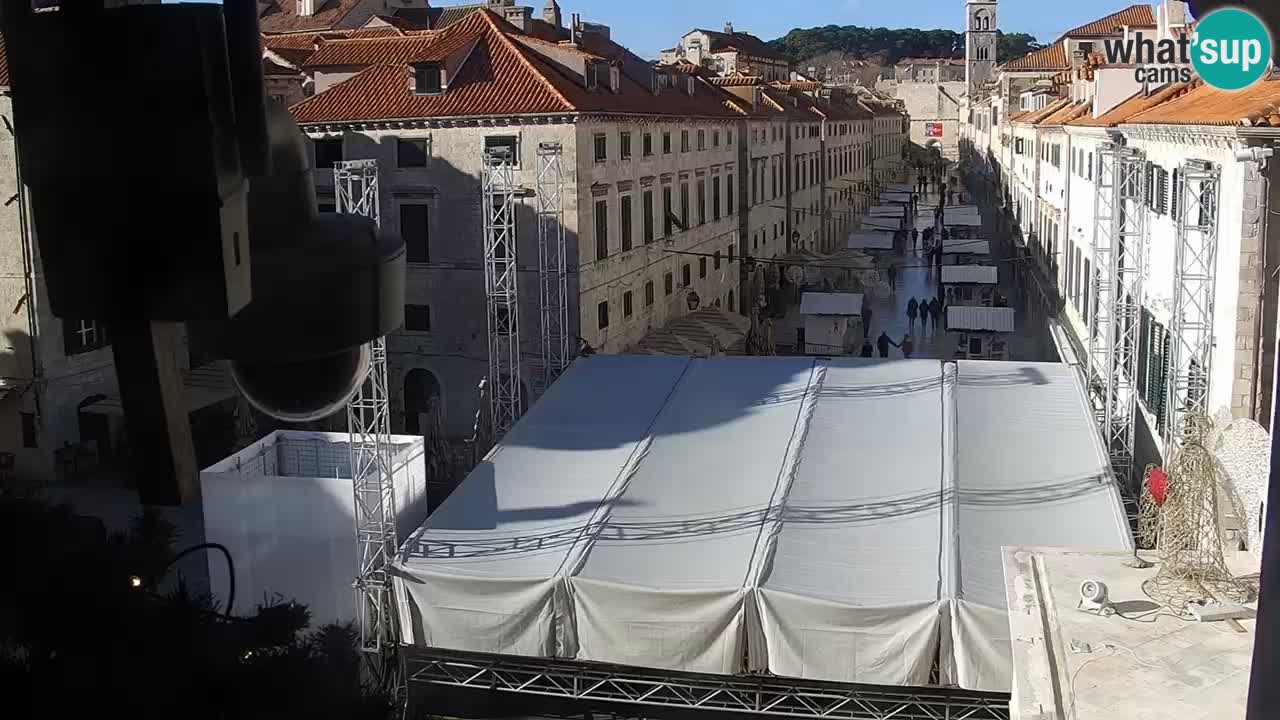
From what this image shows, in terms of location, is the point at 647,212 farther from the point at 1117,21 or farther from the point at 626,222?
the point at 1117,21

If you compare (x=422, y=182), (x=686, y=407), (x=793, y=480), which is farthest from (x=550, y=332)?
(x=793, y=480)

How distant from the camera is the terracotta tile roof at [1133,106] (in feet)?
62.9

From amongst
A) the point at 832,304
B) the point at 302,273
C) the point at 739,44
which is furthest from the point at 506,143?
the point at 739,44

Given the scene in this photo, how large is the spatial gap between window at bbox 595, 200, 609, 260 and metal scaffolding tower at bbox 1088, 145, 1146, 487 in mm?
9587

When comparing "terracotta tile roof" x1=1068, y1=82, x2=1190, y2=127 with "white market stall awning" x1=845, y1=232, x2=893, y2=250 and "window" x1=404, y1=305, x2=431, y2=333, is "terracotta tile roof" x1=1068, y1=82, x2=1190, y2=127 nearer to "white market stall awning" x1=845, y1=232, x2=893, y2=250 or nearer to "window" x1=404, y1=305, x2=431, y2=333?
"window" x1=404, y1=305, x2=431, y2=333

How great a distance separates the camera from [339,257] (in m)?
1.26

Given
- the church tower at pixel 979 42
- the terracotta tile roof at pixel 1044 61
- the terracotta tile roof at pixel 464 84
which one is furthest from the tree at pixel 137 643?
the church tower at pixel 979 42

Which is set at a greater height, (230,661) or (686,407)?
(230,661)

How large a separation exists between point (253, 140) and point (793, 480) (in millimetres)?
12747

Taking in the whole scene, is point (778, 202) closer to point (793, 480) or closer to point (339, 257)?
point (793, 480)

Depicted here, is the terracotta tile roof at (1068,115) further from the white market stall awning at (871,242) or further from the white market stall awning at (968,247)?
the white market stall awning at (871,242)

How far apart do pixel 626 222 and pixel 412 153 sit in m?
4.91

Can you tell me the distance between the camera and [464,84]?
24.3 metres

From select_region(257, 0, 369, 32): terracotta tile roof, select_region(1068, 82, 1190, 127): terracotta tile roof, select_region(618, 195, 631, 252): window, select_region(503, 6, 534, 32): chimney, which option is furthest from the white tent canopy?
select_region(257, 0, 369, 32): terracotta tile roof
